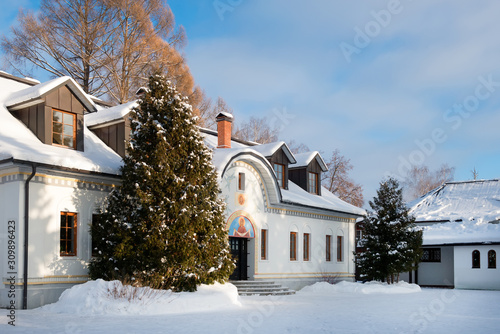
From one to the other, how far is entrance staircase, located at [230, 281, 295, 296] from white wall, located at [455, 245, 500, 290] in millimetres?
12822

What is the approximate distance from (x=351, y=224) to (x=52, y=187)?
17.2 m

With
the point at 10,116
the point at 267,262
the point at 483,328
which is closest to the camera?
the point at 483,328

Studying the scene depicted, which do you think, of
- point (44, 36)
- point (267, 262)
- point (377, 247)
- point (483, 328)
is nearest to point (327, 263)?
point (377, 247)

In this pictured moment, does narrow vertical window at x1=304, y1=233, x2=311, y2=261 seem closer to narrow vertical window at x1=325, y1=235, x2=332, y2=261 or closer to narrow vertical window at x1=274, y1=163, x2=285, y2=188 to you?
narrow vertical window at x1=325, y1=235, x2=332, y2=261

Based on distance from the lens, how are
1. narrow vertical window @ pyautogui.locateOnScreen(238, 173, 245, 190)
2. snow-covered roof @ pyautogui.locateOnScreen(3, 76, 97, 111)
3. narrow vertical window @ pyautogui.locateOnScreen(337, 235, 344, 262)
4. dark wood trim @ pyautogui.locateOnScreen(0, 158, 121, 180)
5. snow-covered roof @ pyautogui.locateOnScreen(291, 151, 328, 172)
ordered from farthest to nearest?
narrow vertical window @ pyautogui.locateOnScreen(337, 235, 344, 262) < snow-covered roof @ pyautogui.locateOnScreen(291, 151, 328, 172) < narrow vertical window @ pyautogui.locateOnScreen(238, 173, 245, 190) < snow-covered roof @ pyautogui.locateOnScreen(3, 76, 97, 111) < dark wood trim @ pyautogui.locateOnScreen(0, 158, 121, 180)

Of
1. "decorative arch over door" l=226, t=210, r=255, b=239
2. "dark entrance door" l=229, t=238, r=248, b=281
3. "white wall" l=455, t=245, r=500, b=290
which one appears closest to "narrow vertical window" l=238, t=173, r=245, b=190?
"decorative arch over door" l=226, t=210, r=255, b=239

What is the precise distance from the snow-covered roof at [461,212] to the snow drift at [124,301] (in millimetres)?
19591

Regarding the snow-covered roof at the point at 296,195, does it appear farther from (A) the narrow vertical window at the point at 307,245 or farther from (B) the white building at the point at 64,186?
(A) the narrow vertical window at the point at 307,245

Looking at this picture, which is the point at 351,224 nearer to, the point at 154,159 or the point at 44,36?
the point at 154,159

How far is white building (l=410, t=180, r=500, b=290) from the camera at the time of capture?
29547mm

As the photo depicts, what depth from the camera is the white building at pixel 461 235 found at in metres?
29.5

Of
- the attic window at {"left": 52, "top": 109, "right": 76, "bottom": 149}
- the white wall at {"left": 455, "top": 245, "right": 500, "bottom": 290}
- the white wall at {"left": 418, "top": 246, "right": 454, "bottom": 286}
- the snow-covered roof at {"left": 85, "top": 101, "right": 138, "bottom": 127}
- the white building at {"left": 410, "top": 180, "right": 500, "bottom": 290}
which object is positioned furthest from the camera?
the white wall at {"left": 418, "top": 246, "right": 454, "bottom": 286}

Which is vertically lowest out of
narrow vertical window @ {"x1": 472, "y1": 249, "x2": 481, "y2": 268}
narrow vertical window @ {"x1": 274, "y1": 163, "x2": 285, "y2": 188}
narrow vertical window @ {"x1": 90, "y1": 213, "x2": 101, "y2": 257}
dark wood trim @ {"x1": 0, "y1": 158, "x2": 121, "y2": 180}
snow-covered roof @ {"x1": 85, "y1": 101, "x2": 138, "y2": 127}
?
narrow vertical window @ {"x1": 472, "y1": 249, "x2": 481, "y2": 268}

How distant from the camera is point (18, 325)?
1109cm
